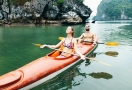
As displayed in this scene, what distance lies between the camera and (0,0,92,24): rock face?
147ft

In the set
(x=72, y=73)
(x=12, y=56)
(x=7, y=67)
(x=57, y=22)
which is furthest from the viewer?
(x=57, y=22)

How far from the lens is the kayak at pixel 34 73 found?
5.38m

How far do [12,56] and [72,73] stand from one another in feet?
15.8

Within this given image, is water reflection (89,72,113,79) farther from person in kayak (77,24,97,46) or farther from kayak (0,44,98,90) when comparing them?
person in kayak (77,24,97,46)

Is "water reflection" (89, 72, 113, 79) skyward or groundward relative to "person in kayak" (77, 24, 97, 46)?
groundward

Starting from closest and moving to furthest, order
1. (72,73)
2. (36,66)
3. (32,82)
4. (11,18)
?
1. (32,82)
2. (36,66)
3. (72,73)
4. (11,18)

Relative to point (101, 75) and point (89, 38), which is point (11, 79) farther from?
point (89, 38)

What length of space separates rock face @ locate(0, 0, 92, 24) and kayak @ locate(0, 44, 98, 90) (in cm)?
3921

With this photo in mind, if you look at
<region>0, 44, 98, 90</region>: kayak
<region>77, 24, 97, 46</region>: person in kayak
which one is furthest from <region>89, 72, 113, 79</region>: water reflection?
<region>77, 24, 97, 46</region>: person in kayak

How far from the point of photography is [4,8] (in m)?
44.9

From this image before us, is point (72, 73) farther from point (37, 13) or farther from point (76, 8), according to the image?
point (76, 8)

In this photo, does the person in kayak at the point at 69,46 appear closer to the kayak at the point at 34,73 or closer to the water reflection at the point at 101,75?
the kayak at the point at 34,73

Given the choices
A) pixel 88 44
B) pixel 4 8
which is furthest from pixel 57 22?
pixel 88 44

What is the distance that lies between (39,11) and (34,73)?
42.1m
